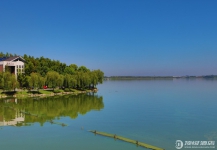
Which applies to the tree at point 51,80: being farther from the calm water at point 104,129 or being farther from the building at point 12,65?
the calm water at point 104,129

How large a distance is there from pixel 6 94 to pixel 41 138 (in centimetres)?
2093

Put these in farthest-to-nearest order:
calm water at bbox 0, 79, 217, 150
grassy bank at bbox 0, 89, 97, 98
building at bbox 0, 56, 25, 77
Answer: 1. building at bbox 0, 56, 25, 77
2. grassy bank at bbox 0, 89, 97, 98
3. calm water at bbox 0, 79, 217, 150

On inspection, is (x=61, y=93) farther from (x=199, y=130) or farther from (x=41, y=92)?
(x=199, y=130)

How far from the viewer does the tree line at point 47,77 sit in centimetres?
3091

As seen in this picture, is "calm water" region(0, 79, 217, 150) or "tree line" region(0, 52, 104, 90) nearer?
"calm water" region(0, 79, 217, 150)

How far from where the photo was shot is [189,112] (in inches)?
749

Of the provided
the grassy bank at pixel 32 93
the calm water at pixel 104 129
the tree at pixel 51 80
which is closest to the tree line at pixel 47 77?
the tree at pixel 51 80

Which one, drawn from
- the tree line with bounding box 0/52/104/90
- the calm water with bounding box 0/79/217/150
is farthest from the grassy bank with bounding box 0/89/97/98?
the calm water with bounding box 0/79/217/150

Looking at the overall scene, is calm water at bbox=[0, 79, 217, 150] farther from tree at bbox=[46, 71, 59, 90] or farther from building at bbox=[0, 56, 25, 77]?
building at bbox=[0, 56, 25, 77]

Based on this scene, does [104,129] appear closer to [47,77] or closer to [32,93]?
[32,93]

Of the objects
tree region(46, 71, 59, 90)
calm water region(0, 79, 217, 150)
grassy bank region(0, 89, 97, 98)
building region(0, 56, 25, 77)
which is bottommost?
calm water region(0, 79, 217, 150)

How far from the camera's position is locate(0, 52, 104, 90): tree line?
101ft

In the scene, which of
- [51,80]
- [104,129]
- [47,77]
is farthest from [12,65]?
[104,129]

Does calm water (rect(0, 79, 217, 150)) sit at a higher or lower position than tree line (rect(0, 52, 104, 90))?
lower
